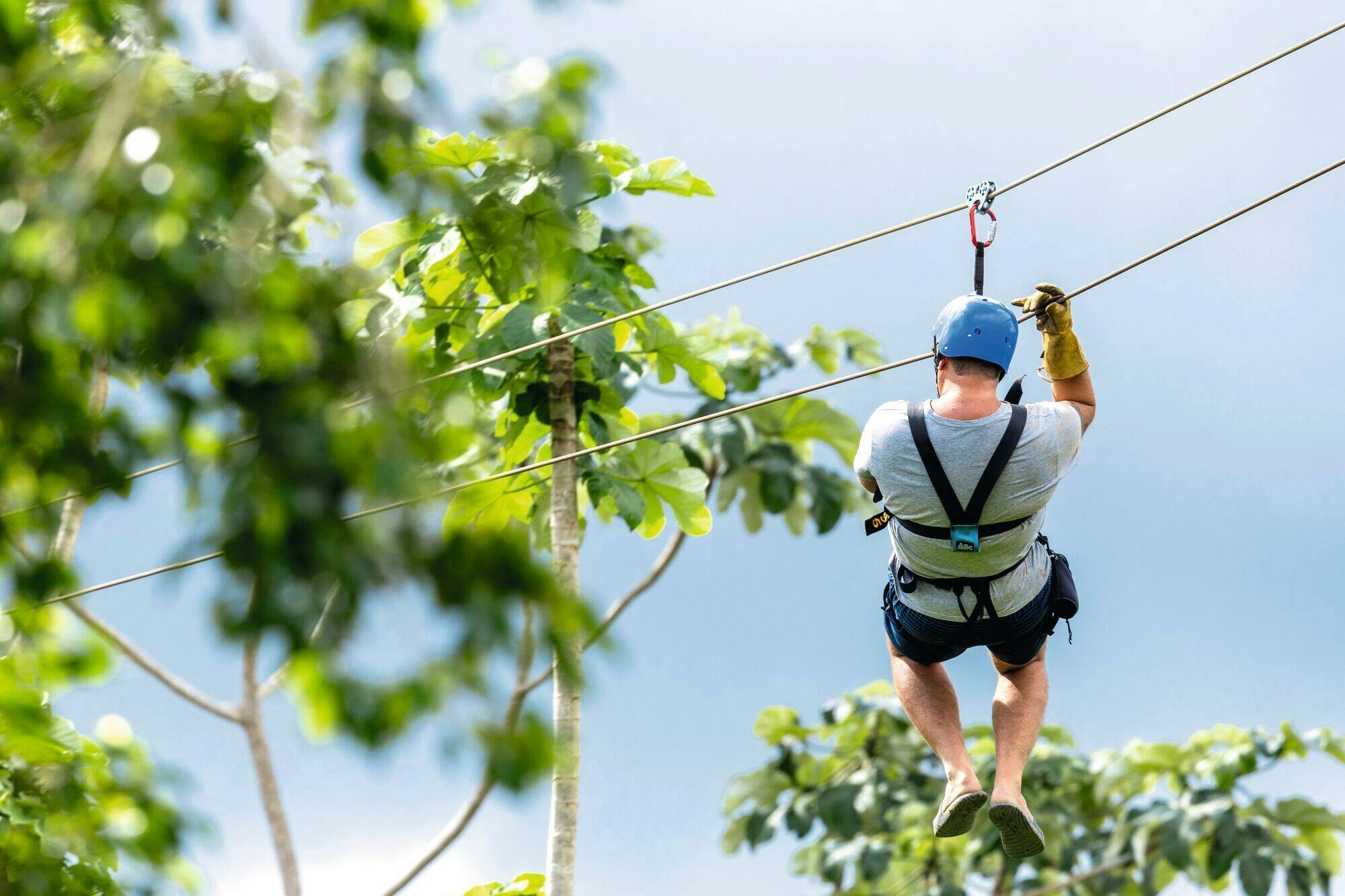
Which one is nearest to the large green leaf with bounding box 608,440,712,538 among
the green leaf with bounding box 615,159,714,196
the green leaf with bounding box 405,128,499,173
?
the green leaf with bounding box 615,159,714,196

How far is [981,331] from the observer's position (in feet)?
12.9

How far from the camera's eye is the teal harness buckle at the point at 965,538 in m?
3.85

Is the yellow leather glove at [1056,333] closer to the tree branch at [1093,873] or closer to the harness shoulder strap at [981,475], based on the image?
the harness shoulder strap at [981,475]

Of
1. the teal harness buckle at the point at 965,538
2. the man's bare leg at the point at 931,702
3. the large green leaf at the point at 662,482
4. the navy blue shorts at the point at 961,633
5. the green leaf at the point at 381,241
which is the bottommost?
the man's bare leg at the point at 931,702

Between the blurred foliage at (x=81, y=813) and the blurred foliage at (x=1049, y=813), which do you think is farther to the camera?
the blurred foliage at (x=1049, y=813)

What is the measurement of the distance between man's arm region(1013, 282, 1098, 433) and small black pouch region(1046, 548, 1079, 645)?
1.44ft

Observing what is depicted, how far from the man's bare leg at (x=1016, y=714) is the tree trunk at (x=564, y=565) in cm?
126

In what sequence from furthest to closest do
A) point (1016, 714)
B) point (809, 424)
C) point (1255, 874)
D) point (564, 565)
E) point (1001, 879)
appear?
point (1001, 879), point (1255, 874), point (809, 424), point (564, 565), point (1016, 714)

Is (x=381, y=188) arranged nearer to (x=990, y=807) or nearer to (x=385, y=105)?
(x=385, y=105)

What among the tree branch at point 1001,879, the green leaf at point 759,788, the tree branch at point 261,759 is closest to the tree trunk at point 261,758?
the tree branch at point 261,759

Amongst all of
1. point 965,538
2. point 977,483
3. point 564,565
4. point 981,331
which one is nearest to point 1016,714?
point 965,538

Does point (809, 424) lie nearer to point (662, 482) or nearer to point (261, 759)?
point (662, 482)

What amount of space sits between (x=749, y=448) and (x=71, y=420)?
4982mm

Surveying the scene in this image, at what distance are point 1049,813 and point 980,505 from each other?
660 cm
